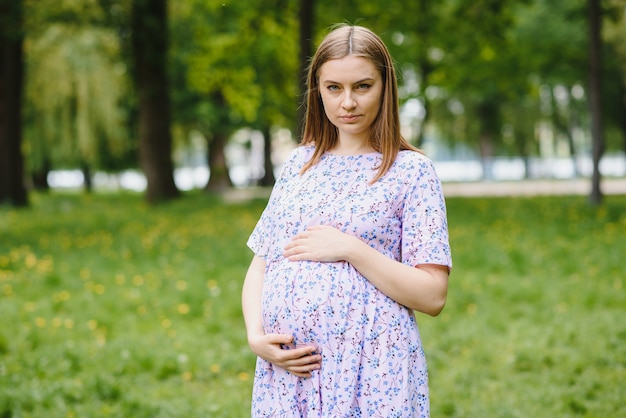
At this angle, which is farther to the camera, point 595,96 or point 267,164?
point 267,164

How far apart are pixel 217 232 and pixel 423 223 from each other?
1039cm

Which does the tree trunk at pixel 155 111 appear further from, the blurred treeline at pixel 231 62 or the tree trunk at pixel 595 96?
the tree trunk at pixel 595 96

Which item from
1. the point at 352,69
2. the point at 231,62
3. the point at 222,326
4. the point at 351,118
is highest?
the point at 231,62

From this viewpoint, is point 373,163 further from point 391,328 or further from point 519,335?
point 519,335

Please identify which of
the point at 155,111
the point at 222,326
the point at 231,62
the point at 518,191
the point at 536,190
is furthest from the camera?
the point at 536,190

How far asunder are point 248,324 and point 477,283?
600 cm

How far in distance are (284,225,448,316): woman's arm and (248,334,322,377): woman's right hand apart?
0.83ft

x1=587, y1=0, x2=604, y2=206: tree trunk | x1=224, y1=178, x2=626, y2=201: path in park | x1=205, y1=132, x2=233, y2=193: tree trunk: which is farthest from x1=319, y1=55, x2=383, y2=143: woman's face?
x1=205, y1=132, x2=233, y2=193: tree trunk

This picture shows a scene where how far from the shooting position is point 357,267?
7.11 ft

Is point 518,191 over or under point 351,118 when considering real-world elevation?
under

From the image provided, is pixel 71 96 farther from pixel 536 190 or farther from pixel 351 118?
pixel 351 118

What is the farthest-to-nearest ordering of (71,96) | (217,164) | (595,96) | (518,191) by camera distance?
(217,164) → (71,96) → (518,191) → (595,96)

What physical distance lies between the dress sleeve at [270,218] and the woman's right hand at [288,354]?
0.30 meters

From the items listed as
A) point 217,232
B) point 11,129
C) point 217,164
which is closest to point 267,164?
point 217,164
